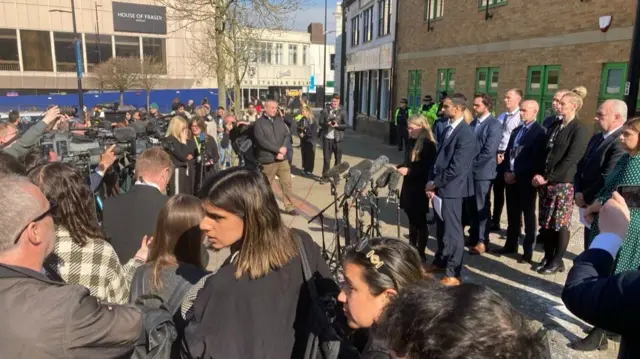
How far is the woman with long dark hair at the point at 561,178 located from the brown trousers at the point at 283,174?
13.0ft

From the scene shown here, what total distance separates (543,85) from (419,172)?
21.2 feet

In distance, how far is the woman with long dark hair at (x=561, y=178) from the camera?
4660 millimetres

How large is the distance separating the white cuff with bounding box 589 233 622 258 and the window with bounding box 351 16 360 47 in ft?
83.7

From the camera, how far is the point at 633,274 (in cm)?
141

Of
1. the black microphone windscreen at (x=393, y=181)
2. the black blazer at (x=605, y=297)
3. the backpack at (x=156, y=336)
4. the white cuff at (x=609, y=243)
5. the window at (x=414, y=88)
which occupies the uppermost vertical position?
the window at (x=414, y=88)

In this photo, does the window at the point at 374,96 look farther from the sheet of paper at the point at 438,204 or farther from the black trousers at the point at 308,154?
the sheet of paper at the point at 438,204

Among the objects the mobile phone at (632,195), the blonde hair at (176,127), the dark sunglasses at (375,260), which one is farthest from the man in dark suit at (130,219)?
the blonde hair at (176,127)

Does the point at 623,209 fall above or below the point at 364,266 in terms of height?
above

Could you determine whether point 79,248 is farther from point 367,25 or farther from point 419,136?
point 367,25

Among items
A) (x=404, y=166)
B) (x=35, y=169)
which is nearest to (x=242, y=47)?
(x=404, y=166)

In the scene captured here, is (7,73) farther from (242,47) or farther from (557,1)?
(557,1)

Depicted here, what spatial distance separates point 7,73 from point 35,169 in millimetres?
47559

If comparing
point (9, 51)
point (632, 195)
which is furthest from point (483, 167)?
point (9, 51)

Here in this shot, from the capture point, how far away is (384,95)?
20828 mm
